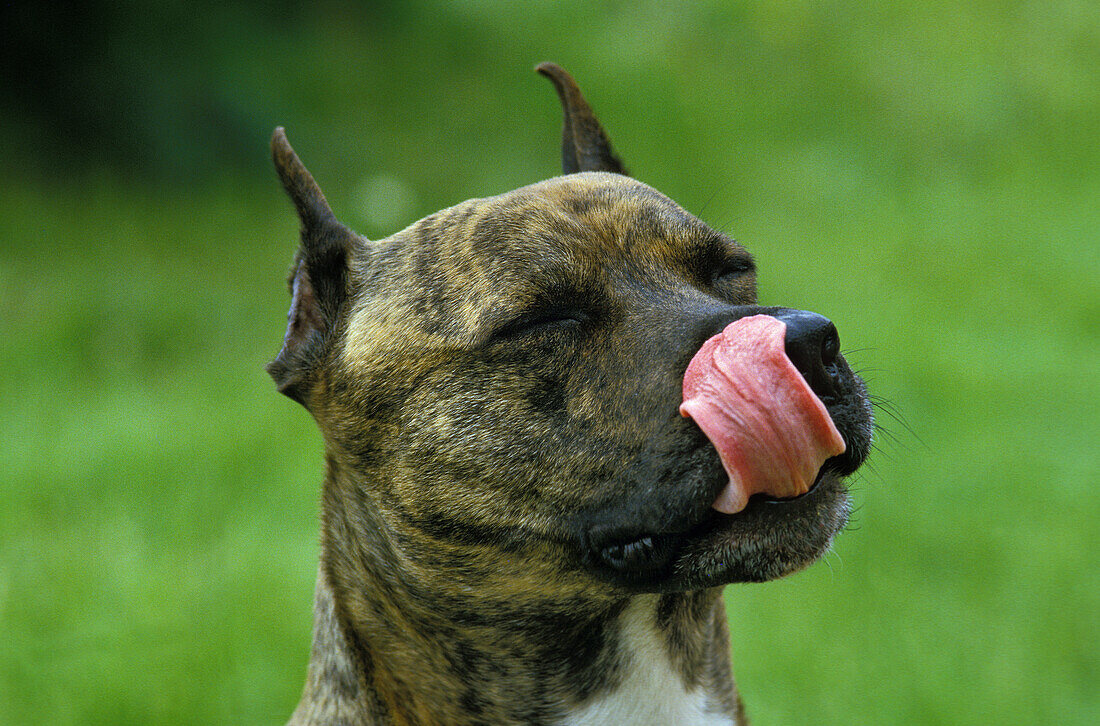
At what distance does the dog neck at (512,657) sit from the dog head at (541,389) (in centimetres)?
9

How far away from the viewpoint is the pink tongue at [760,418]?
257cm

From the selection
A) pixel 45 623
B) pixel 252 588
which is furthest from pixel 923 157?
pixel 45 623

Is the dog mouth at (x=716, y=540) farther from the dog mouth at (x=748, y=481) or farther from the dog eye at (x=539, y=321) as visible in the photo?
the dog eye at (x=539, y=321)

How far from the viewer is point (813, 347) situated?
2674mm

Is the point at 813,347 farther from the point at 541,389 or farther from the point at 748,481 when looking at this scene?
the point at 541,389

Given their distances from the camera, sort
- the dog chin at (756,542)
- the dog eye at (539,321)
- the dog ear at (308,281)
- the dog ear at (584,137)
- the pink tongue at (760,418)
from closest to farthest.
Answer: the pink tongue at (760,418)
the dog chin at (756,542)
the dog eye at (539,321)
the dog ear at (308,281)
the dog ear at (584,137)

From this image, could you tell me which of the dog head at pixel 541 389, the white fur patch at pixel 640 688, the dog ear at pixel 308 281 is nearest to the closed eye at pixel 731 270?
the dog head at pixel 541 389

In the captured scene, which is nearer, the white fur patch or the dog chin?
the dog chin

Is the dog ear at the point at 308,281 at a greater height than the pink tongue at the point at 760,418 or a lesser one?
greater

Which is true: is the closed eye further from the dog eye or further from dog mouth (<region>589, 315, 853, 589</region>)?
dog mouth (<region>589, 315, 853, 589</region>)

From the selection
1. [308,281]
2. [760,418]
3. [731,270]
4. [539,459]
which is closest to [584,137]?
[731,270]

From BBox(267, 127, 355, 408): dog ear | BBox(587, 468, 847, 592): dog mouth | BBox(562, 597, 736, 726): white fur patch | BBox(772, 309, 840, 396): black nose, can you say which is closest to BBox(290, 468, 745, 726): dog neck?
BBox(562, 597, 736, 726): white fur patch

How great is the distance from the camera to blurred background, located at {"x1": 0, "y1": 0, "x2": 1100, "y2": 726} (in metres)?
5.30

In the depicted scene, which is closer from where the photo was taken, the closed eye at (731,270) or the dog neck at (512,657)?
the dog neck at (512,657)
